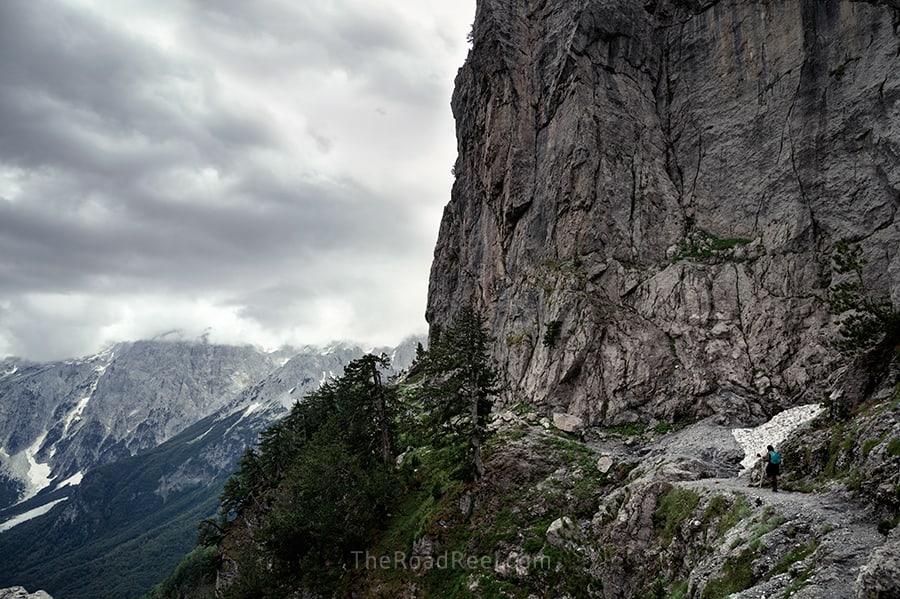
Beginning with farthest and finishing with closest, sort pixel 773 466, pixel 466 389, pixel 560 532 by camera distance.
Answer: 1. pixel 466 389
2. pixel 560 532
3. pixel 773 466

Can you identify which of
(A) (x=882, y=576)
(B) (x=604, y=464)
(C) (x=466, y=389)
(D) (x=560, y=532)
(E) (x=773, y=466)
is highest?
(C) (x=466, y=389)

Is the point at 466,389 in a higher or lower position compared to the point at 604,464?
higher

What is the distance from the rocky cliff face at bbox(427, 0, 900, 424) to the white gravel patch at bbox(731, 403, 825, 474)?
12.6 feet

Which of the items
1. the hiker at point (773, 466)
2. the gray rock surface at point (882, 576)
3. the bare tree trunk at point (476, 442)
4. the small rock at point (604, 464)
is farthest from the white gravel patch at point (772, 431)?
the gray rock surface at point (882, 576)

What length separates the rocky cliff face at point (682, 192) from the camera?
40.7 meters

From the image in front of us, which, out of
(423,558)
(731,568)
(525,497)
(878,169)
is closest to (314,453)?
(423,558)

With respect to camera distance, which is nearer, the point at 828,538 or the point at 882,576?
the point at 882,576

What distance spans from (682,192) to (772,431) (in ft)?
111

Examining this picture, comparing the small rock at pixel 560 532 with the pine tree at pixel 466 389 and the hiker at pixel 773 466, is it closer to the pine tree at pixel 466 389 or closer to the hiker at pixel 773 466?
the pine tree at pixel 466 389

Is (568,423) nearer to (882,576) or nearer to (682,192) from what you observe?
(882,576)

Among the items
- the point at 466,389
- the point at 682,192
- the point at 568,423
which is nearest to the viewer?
the point at 466,389

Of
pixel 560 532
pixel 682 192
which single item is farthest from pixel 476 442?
pixel 682 192

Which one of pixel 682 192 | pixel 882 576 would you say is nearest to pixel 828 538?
pixel 882 576

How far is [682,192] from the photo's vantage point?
183 ft
